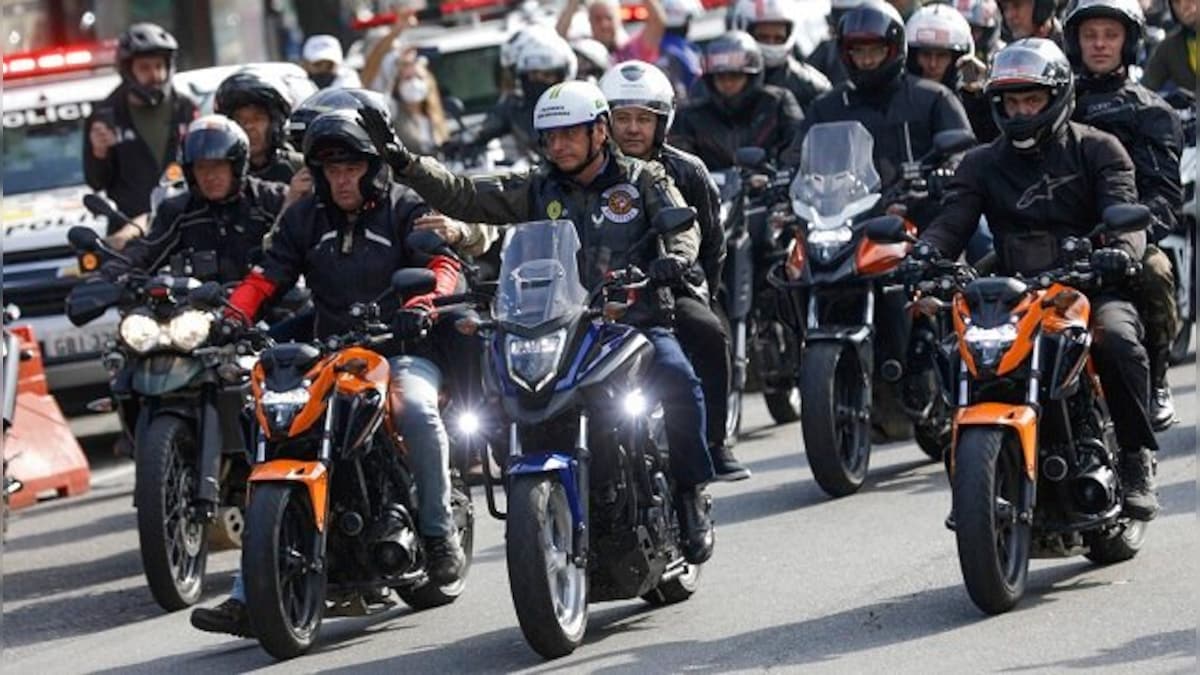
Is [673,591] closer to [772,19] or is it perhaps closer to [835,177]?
[835,177]

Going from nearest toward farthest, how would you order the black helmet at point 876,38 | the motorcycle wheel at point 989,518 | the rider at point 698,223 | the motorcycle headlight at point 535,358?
the motorcycle wheel at point 989,518
the motorcycle headlight at point 535,358
the rider at point 698,223
the black helmet at point 876,38

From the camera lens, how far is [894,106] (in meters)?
14.9

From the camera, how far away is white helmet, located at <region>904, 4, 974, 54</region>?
15.6m

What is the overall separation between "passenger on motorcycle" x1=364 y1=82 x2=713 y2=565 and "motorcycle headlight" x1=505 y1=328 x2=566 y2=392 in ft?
2.25

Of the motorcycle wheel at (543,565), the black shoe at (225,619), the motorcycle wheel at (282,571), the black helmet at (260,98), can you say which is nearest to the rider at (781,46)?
the black helmet at (260,98)

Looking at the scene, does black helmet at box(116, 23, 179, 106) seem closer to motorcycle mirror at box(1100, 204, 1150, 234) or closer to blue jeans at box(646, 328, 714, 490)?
blue jeans at box(646, 328, 714, 490)

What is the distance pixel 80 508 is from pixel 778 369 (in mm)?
3528

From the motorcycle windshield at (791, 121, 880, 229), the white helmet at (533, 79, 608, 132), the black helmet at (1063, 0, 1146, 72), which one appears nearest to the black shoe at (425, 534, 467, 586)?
the white helmet at (533, 79, 608, 132)

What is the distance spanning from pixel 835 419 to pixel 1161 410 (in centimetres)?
216

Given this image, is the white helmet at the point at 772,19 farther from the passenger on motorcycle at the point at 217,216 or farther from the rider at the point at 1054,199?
the rider at the point at 1054,199

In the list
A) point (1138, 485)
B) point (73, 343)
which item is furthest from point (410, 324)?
point (73, 343)

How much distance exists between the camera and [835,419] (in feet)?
44.1

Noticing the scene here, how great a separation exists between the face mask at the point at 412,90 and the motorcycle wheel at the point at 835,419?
34.6 ft

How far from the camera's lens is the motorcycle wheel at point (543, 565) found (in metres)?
9.87
